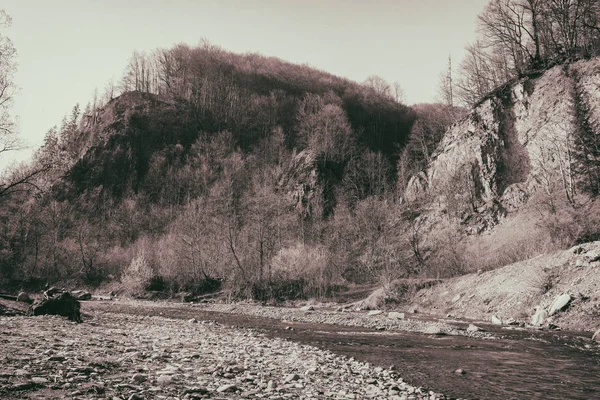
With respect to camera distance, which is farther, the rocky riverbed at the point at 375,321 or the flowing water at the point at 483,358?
the rocky riverbed at the point at 375,321

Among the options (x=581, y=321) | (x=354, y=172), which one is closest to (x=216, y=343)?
(x=581, y=321)

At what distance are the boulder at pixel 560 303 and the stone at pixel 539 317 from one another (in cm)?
27

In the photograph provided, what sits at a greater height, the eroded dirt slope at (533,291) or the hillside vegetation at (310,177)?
A: the hillside vegetation at (310,177)

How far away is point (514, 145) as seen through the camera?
48188 mm

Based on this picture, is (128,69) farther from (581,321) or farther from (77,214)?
(581,321)

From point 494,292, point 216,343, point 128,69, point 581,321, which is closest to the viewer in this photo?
point 216,343

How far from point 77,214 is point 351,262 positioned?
47.5m

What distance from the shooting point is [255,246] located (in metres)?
42.2

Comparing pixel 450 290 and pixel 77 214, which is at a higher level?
pixel 77 214

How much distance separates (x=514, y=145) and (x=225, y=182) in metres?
45.1

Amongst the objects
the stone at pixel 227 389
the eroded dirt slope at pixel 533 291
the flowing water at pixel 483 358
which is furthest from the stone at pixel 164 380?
the eroded dirt slope at pixel 533 291

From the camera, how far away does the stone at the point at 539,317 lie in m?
20.1

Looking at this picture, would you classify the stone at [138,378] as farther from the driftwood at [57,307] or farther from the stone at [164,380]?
the driftwood at [57,307]

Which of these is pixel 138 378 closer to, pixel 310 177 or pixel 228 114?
pixel 310 177
